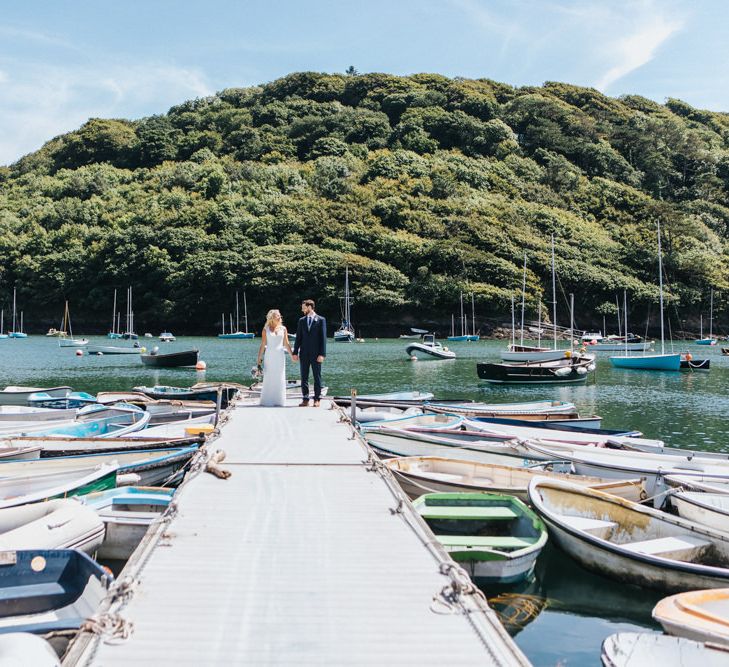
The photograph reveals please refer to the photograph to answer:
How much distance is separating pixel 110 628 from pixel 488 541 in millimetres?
5426

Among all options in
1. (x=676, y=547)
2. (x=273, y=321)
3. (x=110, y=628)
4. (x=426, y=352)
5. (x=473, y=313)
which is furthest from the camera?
(x=473, y=313)

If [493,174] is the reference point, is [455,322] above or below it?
below

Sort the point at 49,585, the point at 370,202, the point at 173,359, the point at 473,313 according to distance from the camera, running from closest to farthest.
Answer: the point at 49,585, the point at 173,359, the point at 473,313, the point at 370,202

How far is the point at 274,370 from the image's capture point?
46.1 ft

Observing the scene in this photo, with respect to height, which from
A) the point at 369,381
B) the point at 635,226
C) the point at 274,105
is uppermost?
the point at 274,105

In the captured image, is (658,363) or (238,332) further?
(238,332)

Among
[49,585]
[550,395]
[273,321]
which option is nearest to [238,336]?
[550,395]

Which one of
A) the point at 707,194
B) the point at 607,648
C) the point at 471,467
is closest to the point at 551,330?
the point at 707,194

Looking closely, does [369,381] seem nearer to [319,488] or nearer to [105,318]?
[319,488]

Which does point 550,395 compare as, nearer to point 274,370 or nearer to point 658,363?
point 658,363

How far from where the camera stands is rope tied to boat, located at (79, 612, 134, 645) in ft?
14.1

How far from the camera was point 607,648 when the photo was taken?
5.68 metres

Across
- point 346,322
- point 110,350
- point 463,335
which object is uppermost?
point 346,322

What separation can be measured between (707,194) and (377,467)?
148m
